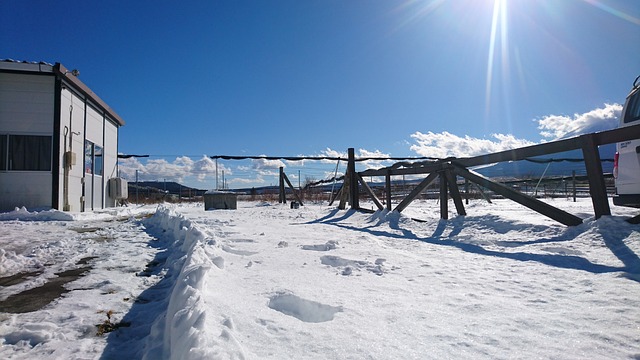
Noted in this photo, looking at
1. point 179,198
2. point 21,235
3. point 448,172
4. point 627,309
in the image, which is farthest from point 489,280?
point 179,198

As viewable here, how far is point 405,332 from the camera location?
172cm

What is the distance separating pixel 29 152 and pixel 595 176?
42.2ft

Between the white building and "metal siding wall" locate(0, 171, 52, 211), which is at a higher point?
the white building

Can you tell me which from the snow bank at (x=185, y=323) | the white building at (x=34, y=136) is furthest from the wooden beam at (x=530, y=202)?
the white building at (x=34, y=136)

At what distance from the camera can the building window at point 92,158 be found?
11.6m

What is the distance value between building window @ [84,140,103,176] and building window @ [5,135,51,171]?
1.79 meters

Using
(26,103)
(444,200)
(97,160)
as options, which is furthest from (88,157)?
(444,200)

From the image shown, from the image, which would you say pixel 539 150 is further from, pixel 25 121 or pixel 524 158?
pixel 25 121

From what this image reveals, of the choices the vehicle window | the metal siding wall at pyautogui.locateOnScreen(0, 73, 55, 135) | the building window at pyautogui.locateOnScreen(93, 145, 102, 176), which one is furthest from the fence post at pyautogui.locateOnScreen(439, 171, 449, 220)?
the building window at pyautogui.locateOnScreen(93, 145, 102, 176)

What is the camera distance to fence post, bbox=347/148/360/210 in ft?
31.5

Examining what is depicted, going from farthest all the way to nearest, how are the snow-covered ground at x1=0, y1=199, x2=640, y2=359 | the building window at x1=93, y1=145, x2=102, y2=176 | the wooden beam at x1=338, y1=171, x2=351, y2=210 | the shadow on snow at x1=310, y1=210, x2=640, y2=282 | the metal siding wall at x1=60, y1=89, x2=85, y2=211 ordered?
the building window at x1=93, y1=145, x2=102, y2=176, the wooden beam at x1=338, y1=171, x2=351, y2=210, the metal siding wall at x1=60, y1=89, x2=85, y2=211, the shadow on snow at x1=310, y1=210, x2=640, y2=282, the snow-covered ground at x1=0, y1=199, x2=640, y2=359

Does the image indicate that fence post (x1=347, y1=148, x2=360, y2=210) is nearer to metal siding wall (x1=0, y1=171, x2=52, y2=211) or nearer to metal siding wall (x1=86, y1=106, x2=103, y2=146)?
metal siding wall (x1=0, y1=171, x2=52, y2=211)

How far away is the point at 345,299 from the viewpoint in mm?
2213

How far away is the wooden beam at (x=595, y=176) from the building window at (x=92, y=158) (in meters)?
13.5
